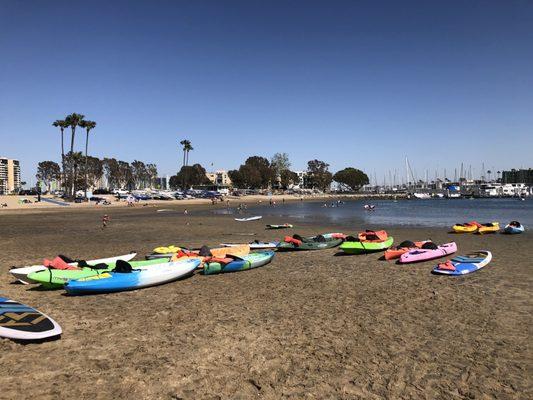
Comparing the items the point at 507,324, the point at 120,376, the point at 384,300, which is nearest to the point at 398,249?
the point at 384,300

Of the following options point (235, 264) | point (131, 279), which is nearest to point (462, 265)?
point (235, 264)

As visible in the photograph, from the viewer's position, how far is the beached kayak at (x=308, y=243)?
19375 mm

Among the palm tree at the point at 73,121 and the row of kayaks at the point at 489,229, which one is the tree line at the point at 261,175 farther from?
the row of kayaks at the point at 489,229

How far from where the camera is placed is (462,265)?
13.9 meters

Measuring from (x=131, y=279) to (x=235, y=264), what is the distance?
4.22m

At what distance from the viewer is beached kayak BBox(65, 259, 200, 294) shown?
1110cm

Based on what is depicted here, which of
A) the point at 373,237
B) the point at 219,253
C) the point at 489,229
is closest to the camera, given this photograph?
the point at 219,253

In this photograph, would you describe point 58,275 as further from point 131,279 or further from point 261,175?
point 261,175

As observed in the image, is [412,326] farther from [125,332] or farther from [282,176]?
[282,176]

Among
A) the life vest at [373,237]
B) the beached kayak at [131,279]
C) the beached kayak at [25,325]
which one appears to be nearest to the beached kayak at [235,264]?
the beached kayak at [131,279]

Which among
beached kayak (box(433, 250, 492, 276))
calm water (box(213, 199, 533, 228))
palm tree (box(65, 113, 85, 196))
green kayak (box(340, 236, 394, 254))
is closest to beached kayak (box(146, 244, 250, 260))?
green kayak (box(340, 236, 394, 254))

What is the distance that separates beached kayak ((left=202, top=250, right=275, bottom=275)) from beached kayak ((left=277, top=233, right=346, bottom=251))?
351 centimetres

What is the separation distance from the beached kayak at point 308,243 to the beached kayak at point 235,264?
138 inches

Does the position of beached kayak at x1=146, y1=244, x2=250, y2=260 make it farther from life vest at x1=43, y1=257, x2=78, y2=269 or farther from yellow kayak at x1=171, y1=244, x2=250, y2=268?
life vest at x1=43, y1=257, x2=78, y2=269
